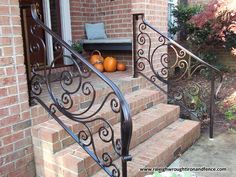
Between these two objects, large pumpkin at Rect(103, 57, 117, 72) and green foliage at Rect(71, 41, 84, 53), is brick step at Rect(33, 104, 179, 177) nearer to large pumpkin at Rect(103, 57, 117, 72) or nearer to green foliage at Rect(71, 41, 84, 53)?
large pumpkin at Rect(103, 57, 117, 72)

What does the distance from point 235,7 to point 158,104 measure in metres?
1.94

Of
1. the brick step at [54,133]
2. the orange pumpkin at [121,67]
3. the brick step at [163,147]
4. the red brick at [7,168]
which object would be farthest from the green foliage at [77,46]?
the red brick at [7,168]

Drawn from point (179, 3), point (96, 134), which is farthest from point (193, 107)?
point (179, 3)

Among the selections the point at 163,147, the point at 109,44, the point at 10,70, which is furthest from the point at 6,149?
the point at 109,44

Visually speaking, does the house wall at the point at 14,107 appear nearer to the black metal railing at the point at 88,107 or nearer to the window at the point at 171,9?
the black metal railing at the point at 88,107

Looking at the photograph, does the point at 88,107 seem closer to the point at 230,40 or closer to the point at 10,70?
the point at 10,70

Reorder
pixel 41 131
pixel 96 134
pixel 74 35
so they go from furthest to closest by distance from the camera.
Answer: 1. pixel 74 35
2. pixel 96 134
3. pixel 41 131

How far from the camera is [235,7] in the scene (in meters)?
4.05

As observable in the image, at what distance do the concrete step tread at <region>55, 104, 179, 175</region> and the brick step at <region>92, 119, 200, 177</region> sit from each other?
7cm

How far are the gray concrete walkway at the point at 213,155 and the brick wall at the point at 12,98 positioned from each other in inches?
57.4

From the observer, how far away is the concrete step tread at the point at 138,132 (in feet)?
6.81

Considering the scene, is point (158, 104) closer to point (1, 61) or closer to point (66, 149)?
point (66, 149)

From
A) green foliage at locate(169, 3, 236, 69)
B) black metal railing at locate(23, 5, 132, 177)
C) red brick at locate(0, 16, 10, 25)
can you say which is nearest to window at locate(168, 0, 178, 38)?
green foliage at locate(169, 3, 236, 69)

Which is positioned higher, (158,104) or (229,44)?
(229,44)
